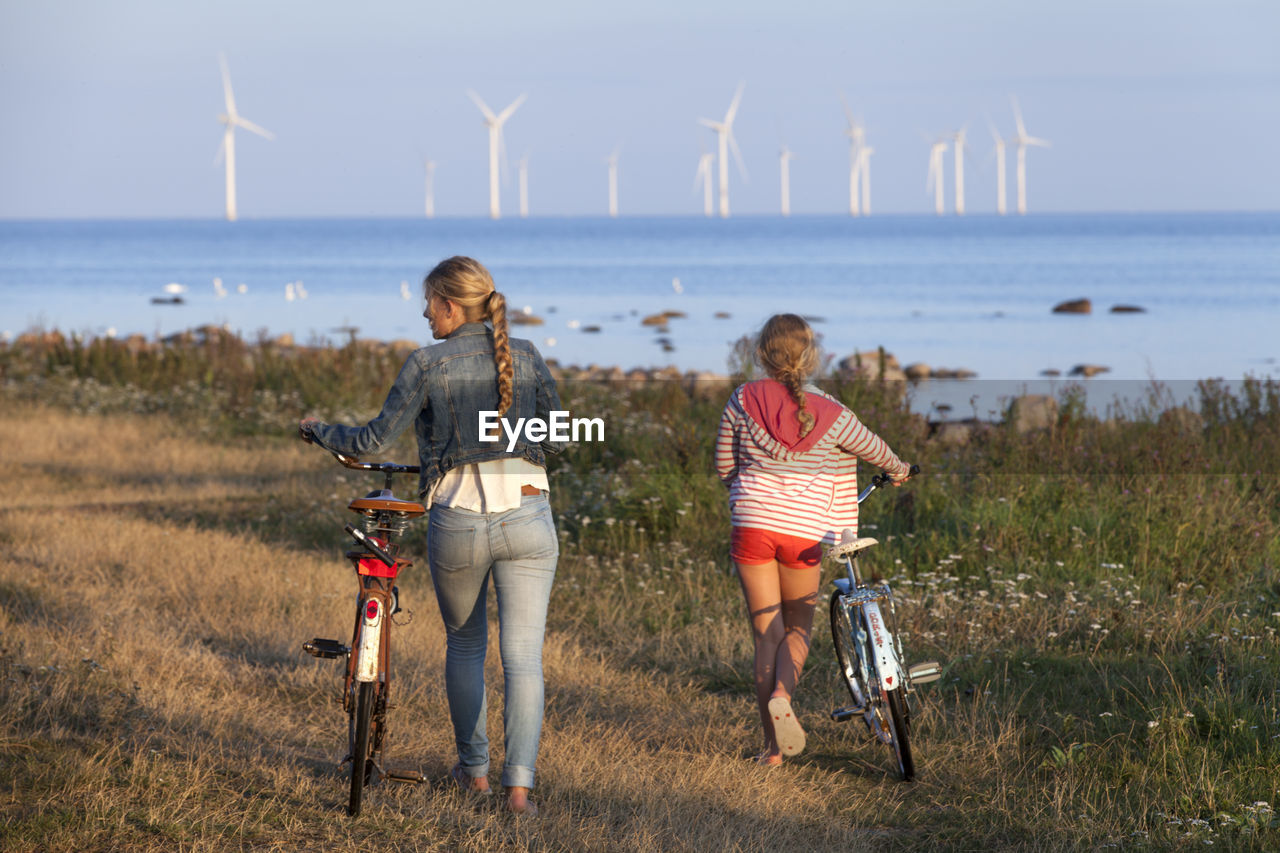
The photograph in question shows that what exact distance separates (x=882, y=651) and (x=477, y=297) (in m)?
2.17

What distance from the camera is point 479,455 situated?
4.77m

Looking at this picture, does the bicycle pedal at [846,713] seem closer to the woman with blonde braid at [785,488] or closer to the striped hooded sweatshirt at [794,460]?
the woman with blonde braid at [785,488]

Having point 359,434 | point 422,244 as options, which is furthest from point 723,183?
point 359,434

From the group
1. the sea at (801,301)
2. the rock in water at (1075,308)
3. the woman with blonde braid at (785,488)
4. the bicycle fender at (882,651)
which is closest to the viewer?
the bicycle fender at (882,651)

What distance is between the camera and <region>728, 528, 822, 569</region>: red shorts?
5523 mm

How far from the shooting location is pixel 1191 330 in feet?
144

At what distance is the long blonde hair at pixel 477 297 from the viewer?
473 cm

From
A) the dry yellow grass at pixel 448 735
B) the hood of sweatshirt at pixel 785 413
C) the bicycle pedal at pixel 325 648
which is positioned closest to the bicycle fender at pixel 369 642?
the bicycle pedal at pixel 325 648

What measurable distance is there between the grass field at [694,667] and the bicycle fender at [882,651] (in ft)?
1.64

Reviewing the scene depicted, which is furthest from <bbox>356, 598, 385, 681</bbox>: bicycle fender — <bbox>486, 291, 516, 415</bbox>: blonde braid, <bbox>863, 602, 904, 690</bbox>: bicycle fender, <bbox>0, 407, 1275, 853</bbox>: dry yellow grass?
<bbox>863, 602, 904, 690</bbox>: bicycle fender

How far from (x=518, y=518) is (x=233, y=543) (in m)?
5.72

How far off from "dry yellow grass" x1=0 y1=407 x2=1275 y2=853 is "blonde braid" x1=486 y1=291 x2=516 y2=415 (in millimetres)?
1560

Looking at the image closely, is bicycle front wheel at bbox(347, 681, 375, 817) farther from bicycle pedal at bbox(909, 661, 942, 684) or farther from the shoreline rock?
the shoreline rock

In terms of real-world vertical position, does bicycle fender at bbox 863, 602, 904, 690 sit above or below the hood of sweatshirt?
below
